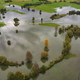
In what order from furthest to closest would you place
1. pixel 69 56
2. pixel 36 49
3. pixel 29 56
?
pixel 36 49 < pixel 69 56 < pixel 29 56

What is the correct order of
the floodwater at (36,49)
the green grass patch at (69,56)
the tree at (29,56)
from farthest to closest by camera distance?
the green grass patch at (69,56) < the tree at (29,56) < the floodwater at (36,49)

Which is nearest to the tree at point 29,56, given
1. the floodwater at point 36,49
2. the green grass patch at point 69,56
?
the floodwater at point 36,49

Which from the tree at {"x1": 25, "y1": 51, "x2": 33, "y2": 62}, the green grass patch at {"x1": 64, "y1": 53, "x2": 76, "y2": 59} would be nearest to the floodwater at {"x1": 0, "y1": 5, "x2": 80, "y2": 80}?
the green grass patch at {"x1": 64, "y1": 53, "x2": 76, "y2": 59}

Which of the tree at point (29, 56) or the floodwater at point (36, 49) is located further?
the tree at point (29, 56)

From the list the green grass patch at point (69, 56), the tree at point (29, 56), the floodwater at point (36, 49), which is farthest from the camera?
the green grass patch at point (69, 56)

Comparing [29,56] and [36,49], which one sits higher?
[29,56]

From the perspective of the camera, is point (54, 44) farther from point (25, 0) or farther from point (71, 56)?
point (25, 0)

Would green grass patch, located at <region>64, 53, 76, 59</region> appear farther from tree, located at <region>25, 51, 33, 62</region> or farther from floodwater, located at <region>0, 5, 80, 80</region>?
tree, located at <region>25, 51, 33, 62</region>

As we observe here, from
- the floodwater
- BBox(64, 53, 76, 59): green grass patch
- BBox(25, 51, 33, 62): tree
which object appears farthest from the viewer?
BBox(64, 53, 76, 59): green grass patch

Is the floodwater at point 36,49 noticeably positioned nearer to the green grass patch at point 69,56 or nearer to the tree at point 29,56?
the green grass patch at point 69,56

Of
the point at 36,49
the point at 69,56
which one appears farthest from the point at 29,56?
the point at 69,56

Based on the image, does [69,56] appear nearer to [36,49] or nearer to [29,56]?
[36,49]

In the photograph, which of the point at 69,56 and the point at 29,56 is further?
the point at 69,56
